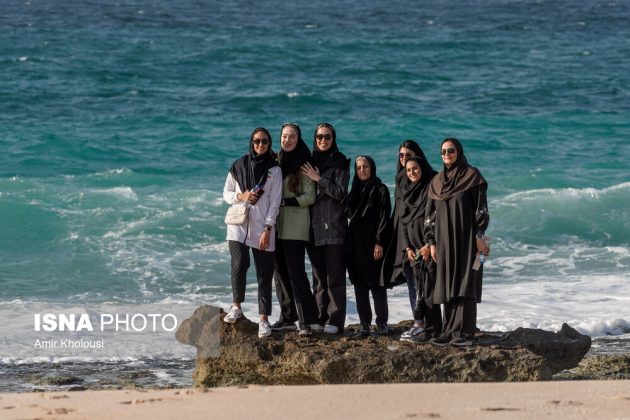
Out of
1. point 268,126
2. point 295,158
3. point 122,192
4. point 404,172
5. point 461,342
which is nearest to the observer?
point 461,342

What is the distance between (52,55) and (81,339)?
19477 millimetres

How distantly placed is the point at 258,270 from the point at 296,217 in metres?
0.43

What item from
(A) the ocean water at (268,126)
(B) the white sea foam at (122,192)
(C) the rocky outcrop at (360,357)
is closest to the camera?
(C) the rocky outcrop at (360,357)

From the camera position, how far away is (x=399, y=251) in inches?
294

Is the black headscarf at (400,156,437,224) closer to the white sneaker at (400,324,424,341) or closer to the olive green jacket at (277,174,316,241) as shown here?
the olive green jacket at (277,174,316,241)

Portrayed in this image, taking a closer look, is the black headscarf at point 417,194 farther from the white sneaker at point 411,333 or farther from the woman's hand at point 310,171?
the white sneaker at point 411,333

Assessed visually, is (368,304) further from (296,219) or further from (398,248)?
(296,219)

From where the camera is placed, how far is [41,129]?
786 inches

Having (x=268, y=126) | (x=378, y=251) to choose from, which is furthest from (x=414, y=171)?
(x=268, y=126)

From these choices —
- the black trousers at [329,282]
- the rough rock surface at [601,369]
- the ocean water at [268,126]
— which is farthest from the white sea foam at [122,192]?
the rough rock surface at [601,369]

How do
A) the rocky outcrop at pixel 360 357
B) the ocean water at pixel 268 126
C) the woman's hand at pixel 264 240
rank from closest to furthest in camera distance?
the rocky outcrop at pixel 360 357 < the woman's hand at pixel 264 240 < the ocean water at pixel 268 126

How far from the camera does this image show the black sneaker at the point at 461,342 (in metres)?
7.19

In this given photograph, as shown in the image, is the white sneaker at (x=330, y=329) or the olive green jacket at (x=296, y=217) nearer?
the olive green jacket at (x=296, y=217)

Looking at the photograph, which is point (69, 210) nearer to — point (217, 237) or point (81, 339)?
point (217, 237)
